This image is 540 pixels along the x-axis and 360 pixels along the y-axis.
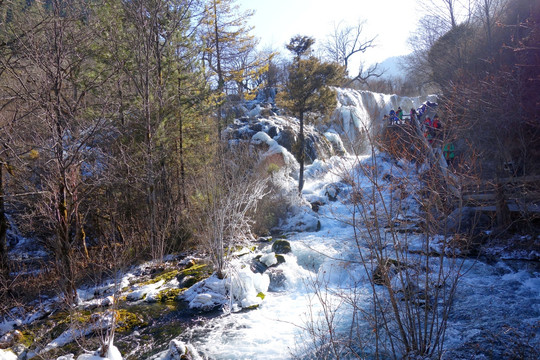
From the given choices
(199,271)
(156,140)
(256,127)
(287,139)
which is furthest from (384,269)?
(256,127)

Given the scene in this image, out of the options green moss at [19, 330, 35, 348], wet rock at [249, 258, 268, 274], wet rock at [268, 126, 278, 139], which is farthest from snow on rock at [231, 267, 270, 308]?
wet rock at [268, 126, 278, 139]

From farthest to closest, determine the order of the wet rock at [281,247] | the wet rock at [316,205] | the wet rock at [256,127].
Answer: the wet rock at [256,127]
the wet rock at [316,205]
the wet rock at [281,247]

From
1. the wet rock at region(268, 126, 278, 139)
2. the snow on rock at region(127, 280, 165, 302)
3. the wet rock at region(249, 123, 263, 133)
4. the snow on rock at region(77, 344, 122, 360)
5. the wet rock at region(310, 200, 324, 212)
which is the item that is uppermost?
the wet rock at region(249, 123, 263, 133)

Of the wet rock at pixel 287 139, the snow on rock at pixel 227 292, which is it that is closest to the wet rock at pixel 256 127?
the wet rock at pixel 287 139

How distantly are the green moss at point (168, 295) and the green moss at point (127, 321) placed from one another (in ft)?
3.04

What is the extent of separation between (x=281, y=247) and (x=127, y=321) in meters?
4.98

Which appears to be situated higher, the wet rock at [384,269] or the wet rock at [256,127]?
the wet rock at [256,127]

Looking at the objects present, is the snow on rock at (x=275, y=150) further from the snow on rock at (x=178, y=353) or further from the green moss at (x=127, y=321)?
the snow on rock at (x=178, y=353)

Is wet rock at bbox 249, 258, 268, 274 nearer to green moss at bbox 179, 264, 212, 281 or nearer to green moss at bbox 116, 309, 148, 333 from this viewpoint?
green moss at bbox 179, 264, 212, 281

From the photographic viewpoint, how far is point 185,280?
8469mm

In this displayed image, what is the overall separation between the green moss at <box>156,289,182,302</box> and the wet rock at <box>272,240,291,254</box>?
333 centimetres

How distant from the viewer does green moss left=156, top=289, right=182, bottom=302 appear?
7723 mm

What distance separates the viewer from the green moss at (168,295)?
7723 mm

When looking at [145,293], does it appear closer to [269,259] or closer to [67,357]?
[67,357]
